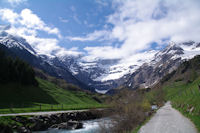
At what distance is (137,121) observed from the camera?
115 ft

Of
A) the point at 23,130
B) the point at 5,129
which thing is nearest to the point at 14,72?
the point at 23,130

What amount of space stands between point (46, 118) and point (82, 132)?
10564 mm

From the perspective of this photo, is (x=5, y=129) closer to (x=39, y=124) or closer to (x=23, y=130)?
(x=23, y=130)

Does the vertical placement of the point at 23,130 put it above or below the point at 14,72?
below

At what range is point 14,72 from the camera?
283 feet

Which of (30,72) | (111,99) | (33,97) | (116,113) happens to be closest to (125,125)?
(116,113)

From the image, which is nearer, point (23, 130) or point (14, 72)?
point (23, 130)

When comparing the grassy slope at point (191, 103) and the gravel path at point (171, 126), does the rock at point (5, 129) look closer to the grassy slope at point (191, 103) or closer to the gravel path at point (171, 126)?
the gravel path at point (171, 126)

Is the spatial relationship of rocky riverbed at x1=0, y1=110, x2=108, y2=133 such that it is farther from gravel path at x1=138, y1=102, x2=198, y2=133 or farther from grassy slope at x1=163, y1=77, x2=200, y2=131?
grassy slope at x1=163, y1=77, x2=200, y2=131

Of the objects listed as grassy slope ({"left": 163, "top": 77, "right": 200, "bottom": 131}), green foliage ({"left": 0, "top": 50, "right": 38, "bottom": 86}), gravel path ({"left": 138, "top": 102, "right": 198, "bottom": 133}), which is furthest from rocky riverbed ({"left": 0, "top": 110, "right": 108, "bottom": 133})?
green foliage ({"left": 0, "top": 50, "right": 38, "bottom": 86})

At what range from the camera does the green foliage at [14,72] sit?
80.1 metres

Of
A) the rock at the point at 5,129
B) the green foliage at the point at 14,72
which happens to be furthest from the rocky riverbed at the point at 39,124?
the green foliage at the point at 14,72

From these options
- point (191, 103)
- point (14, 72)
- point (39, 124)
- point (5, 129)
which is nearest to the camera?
point (5, 129)

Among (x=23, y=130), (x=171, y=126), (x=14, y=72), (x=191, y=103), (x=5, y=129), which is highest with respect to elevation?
(x=14, y=72)
